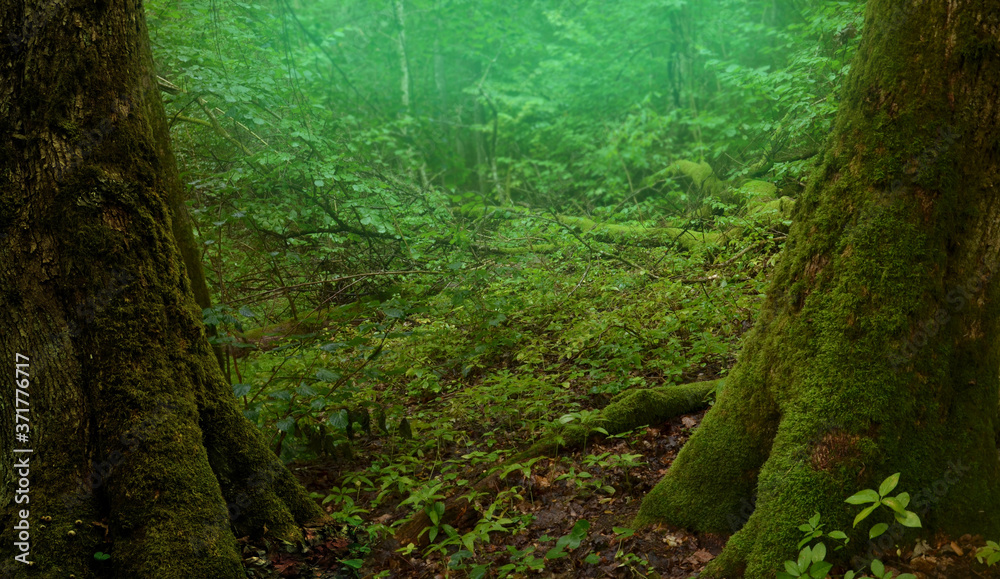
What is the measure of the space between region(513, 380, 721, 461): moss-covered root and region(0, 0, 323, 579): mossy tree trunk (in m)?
2.05

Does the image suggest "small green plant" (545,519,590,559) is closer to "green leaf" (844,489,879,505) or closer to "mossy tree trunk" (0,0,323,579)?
"green leaf" (844,489,879,505)

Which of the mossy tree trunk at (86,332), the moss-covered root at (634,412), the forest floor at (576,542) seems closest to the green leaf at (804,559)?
the forest floor at (576,542)

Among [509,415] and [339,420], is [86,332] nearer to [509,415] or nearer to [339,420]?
[339,420]

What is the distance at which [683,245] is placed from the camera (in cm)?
848

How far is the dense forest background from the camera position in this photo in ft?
10.9

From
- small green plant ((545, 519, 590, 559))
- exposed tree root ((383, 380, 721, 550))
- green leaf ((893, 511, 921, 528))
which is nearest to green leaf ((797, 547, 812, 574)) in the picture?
green leaf ((893, 511, 921, 528))

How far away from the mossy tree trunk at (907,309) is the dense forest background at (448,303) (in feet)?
2.30

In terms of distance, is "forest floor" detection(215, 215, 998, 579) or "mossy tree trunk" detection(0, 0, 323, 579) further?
"forest floor" detection(215, 215, 998, 579)

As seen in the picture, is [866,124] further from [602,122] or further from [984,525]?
[602,122]

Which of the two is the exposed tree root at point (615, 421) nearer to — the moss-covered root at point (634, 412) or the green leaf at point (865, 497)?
the moss-covered root at point (634, 412)

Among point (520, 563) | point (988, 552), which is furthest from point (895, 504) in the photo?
point (520, 563)

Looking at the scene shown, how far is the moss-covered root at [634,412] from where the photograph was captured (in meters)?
3.89

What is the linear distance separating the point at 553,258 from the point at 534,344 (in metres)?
1.79

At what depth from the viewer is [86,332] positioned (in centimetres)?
252
